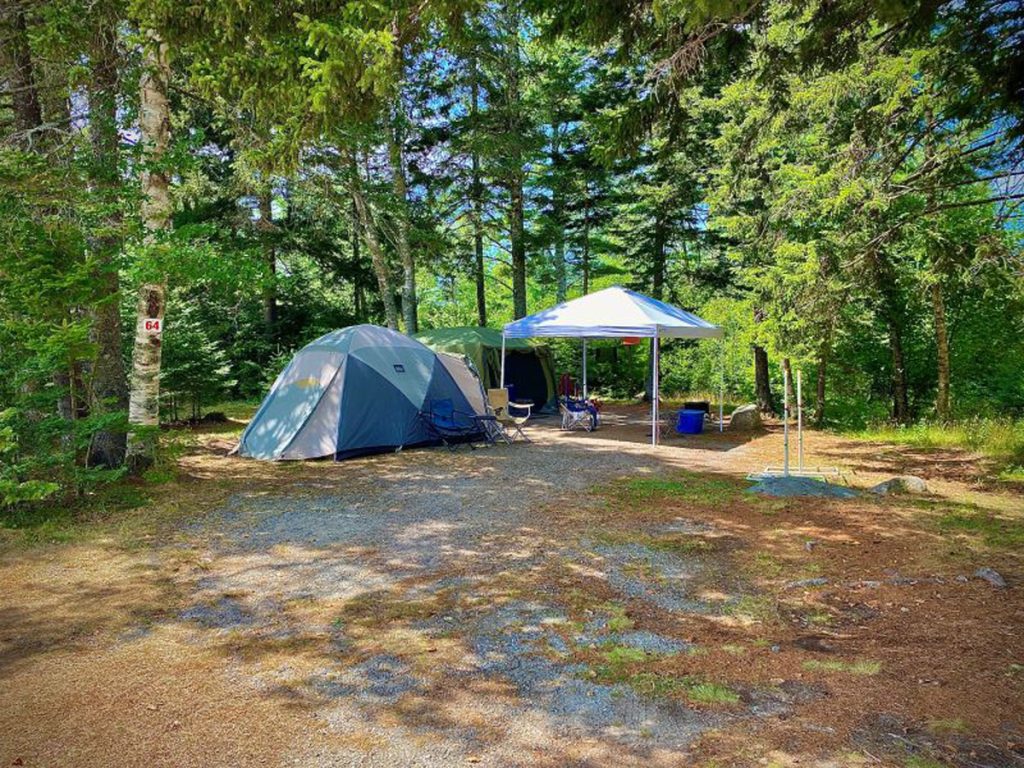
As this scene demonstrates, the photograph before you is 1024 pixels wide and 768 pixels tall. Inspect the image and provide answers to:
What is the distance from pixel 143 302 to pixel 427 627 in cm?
522

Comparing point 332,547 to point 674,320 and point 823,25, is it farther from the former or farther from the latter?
point 674,320

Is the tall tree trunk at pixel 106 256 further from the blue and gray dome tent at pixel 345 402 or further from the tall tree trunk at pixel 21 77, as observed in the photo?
the blue and gray dome tent at pixel 345 402

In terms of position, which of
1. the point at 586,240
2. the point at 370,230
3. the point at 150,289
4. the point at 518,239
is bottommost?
the point at 150,289

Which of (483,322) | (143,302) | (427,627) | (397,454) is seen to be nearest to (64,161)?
(143,302)

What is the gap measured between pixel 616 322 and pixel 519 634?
7982mm

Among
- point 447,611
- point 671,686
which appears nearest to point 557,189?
point 447,611

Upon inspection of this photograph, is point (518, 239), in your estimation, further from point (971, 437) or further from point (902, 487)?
point (902, 487)

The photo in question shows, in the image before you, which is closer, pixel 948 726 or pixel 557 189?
pixel 948 726

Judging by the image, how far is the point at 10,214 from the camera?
5340 mm

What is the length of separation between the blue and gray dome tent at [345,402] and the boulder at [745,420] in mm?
6480

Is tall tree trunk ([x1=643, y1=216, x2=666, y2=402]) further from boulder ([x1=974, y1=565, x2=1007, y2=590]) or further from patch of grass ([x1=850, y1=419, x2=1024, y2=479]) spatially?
boulder ([x1=974, y1=565, x2=1007, y2=590])

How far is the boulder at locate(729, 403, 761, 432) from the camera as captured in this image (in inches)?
518

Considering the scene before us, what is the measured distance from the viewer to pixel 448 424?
9734mm

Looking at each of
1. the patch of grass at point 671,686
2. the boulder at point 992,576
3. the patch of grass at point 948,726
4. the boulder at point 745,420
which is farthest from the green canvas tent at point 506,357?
the patch of grass at point 948,726
